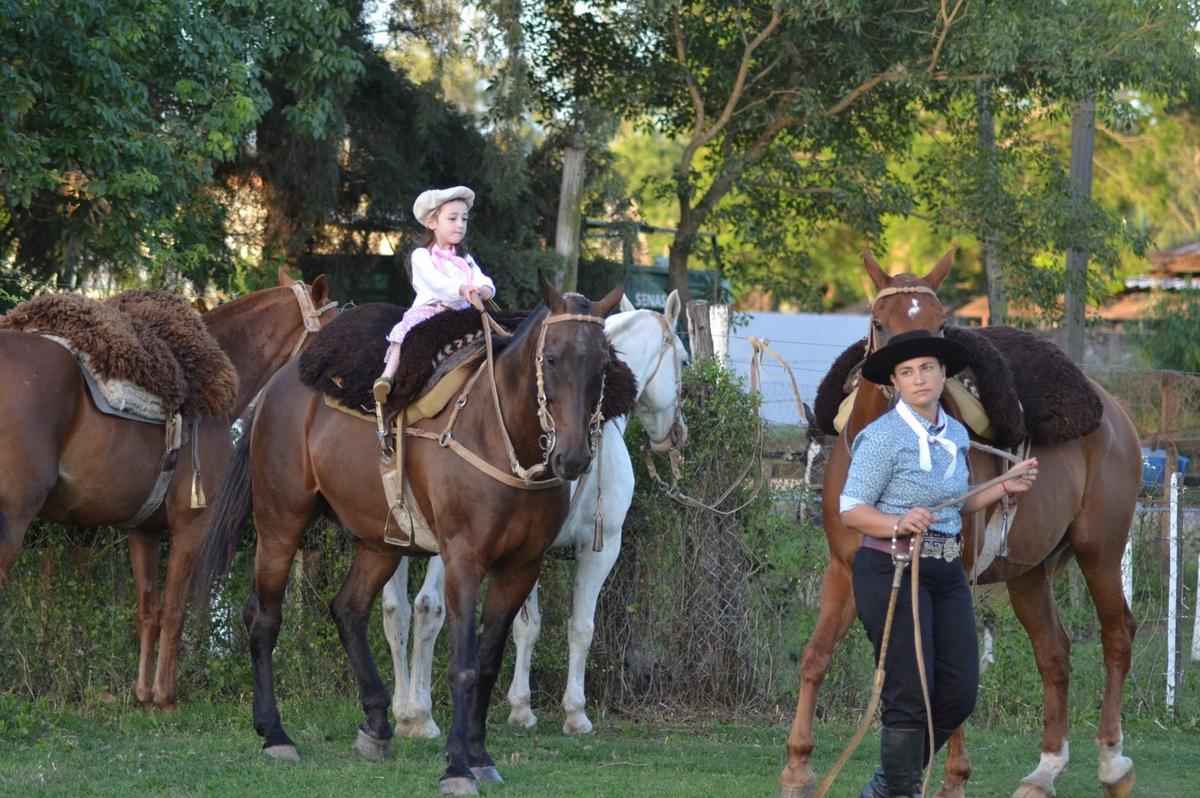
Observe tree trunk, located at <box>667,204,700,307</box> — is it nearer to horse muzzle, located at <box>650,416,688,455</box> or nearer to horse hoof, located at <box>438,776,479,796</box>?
horse muzzle, located at <box>650,416,688,455</box>

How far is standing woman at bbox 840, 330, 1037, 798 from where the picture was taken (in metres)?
5.07

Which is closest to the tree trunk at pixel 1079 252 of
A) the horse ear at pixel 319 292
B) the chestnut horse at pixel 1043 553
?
the chestnut horse at pixel 1043 553

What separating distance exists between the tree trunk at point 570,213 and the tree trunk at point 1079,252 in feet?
19.4

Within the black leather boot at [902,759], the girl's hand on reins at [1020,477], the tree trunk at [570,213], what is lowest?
the black leather boot at [902,759]

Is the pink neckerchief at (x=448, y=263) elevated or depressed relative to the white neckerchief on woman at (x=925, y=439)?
elevated

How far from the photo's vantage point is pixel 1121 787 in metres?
6.62

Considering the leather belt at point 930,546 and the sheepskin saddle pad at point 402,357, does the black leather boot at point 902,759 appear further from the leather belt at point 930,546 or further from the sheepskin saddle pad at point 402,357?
the sheepskin saddle pad at point 402,357

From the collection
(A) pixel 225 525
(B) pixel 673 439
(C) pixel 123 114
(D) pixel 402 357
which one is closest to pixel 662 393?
(B) pixel 673 439

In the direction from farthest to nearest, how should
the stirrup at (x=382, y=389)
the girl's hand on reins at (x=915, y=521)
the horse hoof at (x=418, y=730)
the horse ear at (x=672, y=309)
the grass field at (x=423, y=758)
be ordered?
the horse ear at (x=672, y=309), the horse hoof at (x=418, y=730), the stirrup at (x=382, y=389), the grass field at (x=423, y=758), the girl's hand on reins at (x=915, y=521)

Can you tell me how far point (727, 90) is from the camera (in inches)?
728

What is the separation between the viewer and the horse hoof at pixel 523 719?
7.84 m

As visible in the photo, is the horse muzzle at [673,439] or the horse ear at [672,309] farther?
the horse ear at [672,309]

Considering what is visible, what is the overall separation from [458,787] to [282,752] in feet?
3.92

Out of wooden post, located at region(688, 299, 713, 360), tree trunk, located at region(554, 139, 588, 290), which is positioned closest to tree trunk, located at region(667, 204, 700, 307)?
tree trunk, located at region(554, 139, 588, 290)
